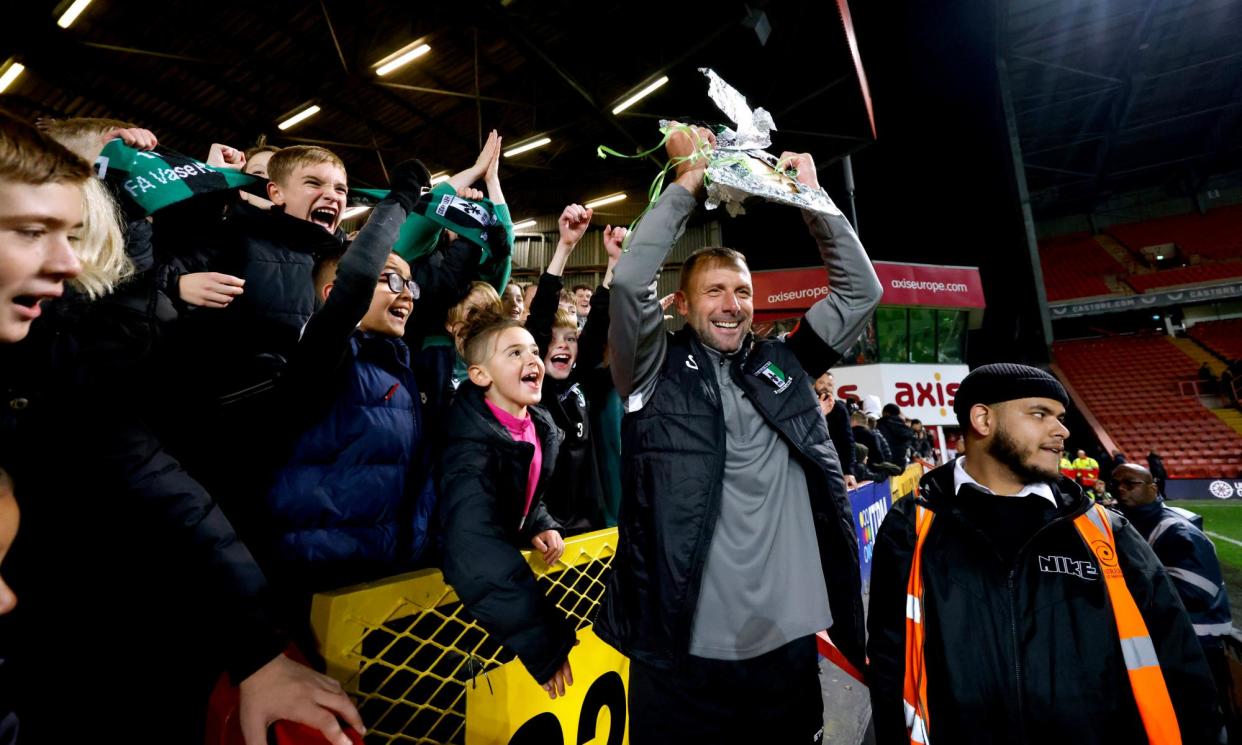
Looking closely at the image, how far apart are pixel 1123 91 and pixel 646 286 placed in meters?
29.7

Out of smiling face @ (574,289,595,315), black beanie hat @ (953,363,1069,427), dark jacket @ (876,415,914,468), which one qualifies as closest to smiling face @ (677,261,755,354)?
black beanie hat @ (953,363,1069,427)

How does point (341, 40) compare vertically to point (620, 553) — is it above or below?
above

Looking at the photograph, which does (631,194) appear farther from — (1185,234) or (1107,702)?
(1185,234)

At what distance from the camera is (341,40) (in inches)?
354

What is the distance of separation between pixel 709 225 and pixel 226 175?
16.6 metres

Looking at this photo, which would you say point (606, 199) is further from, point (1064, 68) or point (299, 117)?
point (1064, 68)

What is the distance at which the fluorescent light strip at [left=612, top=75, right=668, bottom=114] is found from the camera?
10.7 metres

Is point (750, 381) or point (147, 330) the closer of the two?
point (147, 330)

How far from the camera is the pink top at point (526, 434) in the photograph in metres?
1.67

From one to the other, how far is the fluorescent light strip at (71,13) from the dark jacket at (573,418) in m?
9.07

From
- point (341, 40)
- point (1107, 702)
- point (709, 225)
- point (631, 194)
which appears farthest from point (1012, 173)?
point (1107, 702)

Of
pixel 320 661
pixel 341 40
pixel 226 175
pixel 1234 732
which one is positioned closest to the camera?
pixel 320 661

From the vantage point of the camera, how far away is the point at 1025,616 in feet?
5.10

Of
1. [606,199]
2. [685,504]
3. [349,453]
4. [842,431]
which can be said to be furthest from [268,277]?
[606,199]
